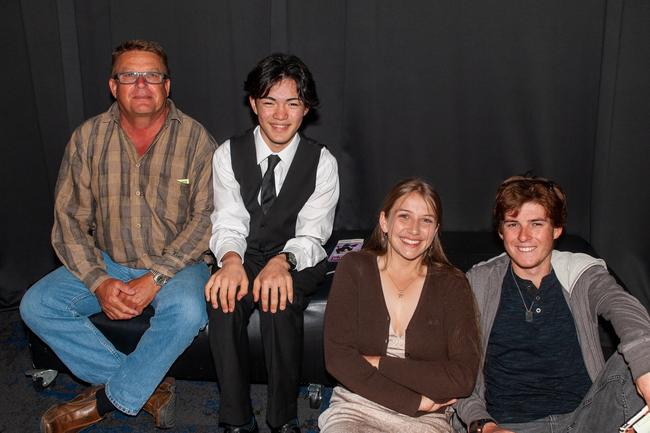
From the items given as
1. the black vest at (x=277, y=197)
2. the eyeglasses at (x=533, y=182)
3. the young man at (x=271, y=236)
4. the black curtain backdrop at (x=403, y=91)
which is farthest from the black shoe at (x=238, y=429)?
the black curtain backdrop at (x=403, y=91)

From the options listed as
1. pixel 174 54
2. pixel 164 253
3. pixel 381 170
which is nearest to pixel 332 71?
pixel 381 170

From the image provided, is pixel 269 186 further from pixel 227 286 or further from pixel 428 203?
pixel 428 203

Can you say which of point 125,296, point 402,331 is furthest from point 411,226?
point 125,296

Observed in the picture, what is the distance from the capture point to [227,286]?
2.14m

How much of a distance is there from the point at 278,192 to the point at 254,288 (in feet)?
1.36

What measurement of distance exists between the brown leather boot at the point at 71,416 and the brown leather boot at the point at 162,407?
0.18m

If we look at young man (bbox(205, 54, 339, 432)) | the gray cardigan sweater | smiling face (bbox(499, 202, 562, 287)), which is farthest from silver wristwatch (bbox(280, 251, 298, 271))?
smiling face (bbox(499, 202, 562, 287))

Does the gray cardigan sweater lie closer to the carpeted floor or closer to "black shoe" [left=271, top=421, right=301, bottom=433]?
"black shoe" [left=271, top=421, right=301, bottom=433]

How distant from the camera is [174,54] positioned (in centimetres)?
322

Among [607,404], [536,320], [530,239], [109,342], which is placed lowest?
[109,342]

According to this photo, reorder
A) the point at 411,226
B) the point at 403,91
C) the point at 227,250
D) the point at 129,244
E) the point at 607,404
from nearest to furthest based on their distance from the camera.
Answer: the point at 607,404 < the point at 411,226 < the point at 227,250 < the point at 129,244 < the point at 403,91

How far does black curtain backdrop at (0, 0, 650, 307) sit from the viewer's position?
9.78 ft

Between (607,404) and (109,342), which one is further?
(109,342)

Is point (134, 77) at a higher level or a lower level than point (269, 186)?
higher
